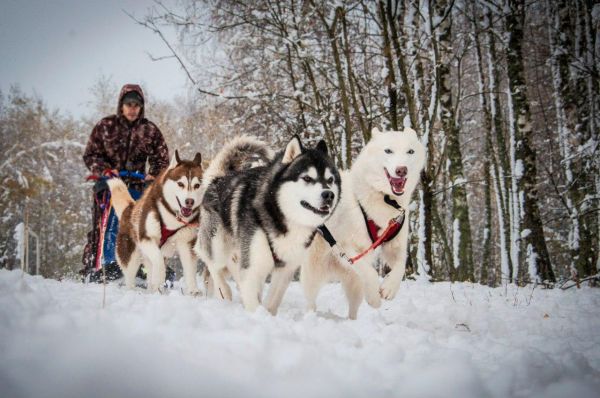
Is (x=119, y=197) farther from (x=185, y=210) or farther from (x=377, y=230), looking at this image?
(x=377, y=230)

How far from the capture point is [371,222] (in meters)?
3.32

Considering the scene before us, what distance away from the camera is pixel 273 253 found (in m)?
2.92

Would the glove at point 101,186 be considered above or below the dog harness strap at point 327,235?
above

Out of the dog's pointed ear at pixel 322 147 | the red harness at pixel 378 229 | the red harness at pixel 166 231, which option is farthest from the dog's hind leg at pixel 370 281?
the red harness at pixel 166 231

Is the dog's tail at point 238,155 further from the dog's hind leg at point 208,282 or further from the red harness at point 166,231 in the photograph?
the dog's hind leg at point 208,282

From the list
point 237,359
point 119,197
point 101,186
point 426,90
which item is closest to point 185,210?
point 119,197

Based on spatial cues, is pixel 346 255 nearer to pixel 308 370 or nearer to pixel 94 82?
pixel 308 370

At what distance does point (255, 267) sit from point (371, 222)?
3.45ft

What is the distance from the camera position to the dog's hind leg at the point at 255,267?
9.45 ft

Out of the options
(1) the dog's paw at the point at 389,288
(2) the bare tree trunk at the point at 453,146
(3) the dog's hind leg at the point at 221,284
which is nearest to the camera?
(1) the dog's paw at the point at 389,288

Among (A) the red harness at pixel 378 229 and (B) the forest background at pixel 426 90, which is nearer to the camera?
(A) the red harness at pixel 378 229

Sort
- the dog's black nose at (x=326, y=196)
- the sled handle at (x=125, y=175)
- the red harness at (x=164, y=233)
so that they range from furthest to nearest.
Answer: the sled handle at (x=125, y=175) → the red harness at (x=164, y=233) → the dog's black nose at (x=326, y=196)

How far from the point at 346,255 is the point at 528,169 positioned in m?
4.49

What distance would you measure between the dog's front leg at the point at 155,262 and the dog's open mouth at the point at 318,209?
194 centimetres
